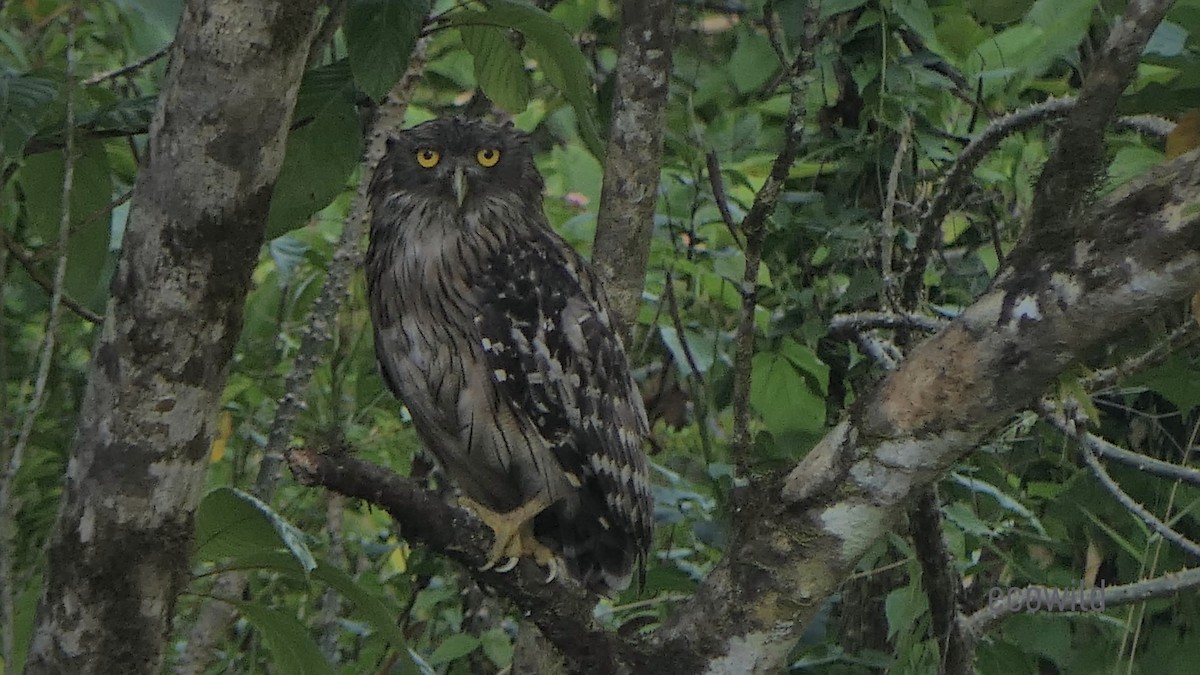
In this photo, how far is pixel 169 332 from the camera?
4.90ft

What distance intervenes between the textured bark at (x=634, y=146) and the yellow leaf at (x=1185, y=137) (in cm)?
90

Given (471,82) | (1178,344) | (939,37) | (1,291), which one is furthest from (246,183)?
Answer: (471,82)

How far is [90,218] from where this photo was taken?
5.83ft

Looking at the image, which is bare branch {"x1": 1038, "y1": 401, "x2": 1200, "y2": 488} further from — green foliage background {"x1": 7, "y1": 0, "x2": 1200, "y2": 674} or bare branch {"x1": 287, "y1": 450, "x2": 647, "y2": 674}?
bare branch {"x1": 287, "y1": 450, "x2": 647, "y2": 674}

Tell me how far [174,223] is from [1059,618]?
6.01 ft

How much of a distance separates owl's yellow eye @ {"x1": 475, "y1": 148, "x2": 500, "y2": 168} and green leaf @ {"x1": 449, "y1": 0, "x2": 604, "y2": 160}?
0.74 meters

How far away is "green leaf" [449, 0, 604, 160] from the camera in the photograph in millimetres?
1844

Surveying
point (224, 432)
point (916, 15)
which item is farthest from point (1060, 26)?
point (224, 432)

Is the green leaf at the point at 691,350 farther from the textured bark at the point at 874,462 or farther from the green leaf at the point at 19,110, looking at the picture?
the green leaf at the point at 19,110

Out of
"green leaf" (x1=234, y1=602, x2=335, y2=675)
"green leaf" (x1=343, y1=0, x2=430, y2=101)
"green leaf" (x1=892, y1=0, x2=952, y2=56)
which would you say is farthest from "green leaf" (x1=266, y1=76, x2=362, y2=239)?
A: "green leaf" (x1=892, y1=0, x2=952, y2=56)

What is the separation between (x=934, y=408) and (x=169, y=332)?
0.91m

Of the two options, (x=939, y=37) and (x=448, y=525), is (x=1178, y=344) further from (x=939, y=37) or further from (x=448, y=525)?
(x=448, y=525)

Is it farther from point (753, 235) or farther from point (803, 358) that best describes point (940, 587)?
point (753, 235)

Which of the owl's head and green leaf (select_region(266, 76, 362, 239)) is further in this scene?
the owl's head
